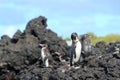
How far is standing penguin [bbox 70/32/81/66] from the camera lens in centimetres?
1930

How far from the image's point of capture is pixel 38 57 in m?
22.6

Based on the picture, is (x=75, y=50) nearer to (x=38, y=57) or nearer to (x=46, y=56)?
(x=46, y=56)

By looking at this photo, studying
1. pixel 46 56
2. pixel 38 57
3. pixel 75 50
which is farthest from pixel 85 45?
pixel 38 57

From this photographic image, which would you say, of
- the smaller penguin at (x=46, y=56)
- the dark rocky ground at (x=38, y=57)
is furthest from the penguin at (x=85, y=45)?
the smaller penguin at (x=46, y=56)

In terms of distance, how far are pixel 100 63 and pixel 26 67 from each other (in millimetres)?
5164

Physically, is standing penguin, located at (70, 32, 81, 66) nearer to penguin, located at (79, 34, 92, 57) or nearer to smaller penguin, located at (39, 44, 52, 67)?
penguin, located at (79, 34, 92, 57)

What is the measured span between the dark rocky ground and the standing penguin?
0.41 m

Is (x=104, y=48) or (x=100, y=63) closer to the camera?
(x=100, y=63)

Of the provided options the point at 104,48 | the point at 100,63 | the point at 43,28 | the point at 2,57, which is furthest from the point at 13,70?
the point at 100,63

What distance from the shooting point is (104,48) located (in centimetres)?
2372

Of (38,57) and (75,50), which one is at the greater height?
(75,50)

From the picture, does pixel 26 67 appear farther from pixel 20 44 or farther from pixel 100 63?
pixel 100 63

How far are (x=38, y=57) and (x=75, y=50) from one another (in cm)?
325

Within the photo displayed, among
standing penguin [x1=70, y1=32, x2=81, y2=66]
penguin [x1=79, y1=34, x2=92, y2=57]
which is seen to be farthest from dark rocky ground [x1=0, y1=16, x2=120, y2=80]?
standing penguin [x1=70, y1=32, x2=81, y2=66]
